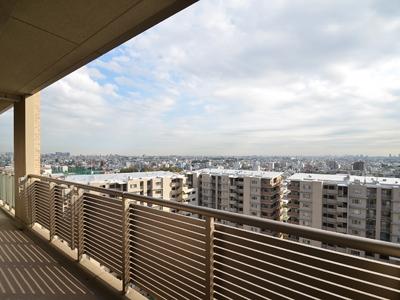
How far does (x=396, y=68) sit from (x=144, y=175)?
1678 cm

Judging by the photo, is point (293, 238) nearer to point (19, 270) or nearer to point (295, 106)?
point (19, 270)

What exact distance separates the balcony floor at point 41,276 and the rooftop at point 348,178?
11.8 metres

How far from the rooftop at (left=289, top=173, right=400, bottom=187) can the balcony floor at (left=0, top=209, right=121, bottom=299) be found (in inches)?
463

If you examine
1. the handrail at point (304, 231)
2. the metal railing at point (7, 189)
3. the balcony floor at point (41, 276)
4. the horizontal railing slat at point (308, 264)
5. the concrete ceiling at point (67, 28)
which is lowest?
the balcony floor at point (41, 276)

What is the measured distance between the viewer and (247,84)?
1675cm

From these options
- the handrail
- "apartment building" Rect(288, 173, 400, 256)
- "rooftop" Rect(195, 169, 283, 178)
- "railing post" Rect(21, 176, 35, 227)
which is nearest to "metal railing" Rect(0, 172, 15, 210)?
"railing post" Rect(21, 176, 35, 227)

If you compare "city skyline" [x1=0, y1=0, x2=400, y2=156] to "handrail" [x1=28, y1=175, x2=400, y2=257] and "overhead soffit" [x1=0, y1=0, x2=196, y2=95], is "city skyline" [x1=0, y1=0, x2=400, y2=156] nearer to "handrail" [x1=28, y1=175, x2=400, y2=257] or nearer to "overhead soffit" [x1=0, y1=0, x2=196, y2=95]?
"overhead soffit" [x1=0, y1=0, x2=196, y2=95]

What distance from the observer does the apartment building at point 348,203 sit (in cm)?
1188

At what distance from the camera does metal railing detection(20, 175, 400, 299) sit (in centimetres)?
109

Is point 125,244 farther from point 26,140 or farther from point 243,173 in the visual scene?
point 243,173

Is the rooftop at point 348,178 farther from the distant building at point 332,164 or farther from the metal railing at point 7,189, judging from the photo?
the metal railing at point 7,189

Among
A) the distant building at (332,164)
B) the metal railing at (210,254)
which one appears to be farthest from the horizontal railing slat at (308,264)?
the distant building at (332,164)

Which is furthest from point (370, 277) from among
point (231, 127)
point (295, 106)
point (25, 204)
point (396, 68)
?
point (231, 127)

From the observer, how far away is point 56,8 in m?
2.01
